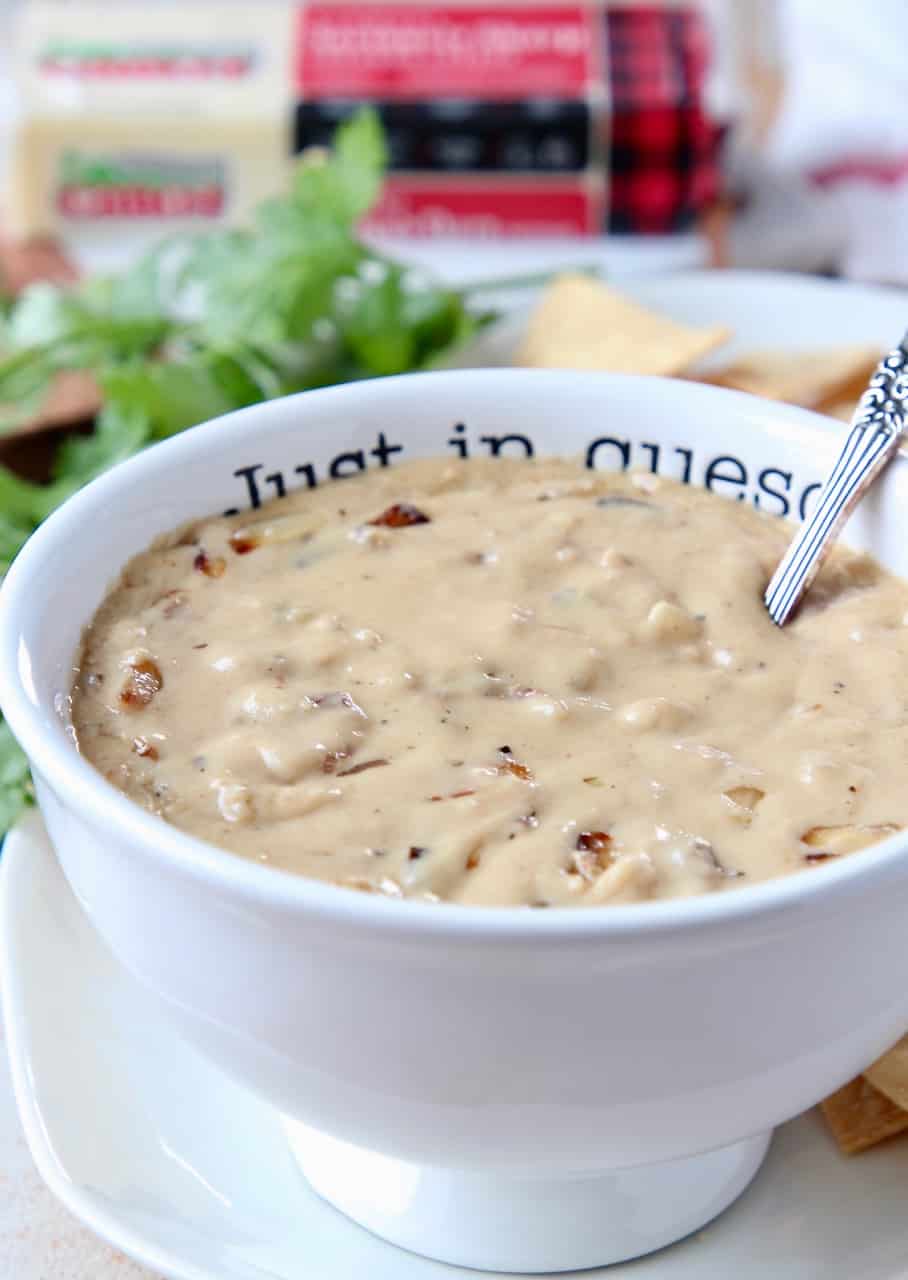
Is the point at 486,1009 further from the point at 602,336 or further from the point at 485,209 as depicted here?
the point at 485,209

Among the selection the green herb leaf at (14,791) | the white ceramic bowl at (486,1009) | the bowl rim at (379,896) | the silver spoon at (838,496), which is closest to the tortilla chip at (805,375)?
the silver spoon at (838,496)

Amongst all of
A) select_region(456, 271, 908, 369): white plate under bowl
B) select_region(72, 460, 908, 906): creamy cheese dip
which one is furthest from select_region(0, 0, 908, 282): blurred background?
select_region(72, 460, 908, 906): creamy cheese dip

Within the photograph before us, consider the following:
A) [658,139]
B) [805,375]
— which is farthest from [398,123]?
[805,375]

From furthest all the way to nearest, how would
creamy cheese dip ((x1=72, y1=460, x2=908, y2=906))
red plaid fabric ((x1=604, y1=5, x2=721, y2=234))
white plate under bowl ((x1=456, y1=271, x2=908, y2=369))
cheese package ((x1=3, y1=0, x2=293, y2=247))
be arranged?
cheese package ((x1=3, y1=0, x2=293, y2=247)) < red plaid fabric ((x1=604, y1=5, x2=721, y2=234)) < white plate under bowl ((x1=456, y1=271, x2=908, y2=369)) < creamy cheese dip ((x1=72, y1=460, x2=908, y2=906))

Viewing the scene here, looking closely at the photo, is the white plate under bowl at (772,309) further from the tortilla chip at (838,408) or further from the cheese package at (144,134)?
the cheese package at (144,134)

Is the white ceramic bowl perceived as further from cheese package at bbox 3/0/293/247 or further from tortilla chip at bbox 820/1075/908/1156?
cheese package at bbox 3/0/293/247

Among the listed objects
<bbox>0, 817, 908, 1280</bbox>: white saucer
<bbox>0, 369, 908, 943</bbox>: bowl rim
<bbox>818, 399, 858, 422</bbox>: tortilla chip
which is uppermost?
<bbox>0, 369, 908, 943</bbox>: bowl rim

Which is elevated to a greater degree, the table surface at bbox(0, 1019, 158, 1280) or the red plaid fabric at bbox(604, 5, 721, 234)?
the red plaid fabric at bbox(604, 5, 721, 234)
